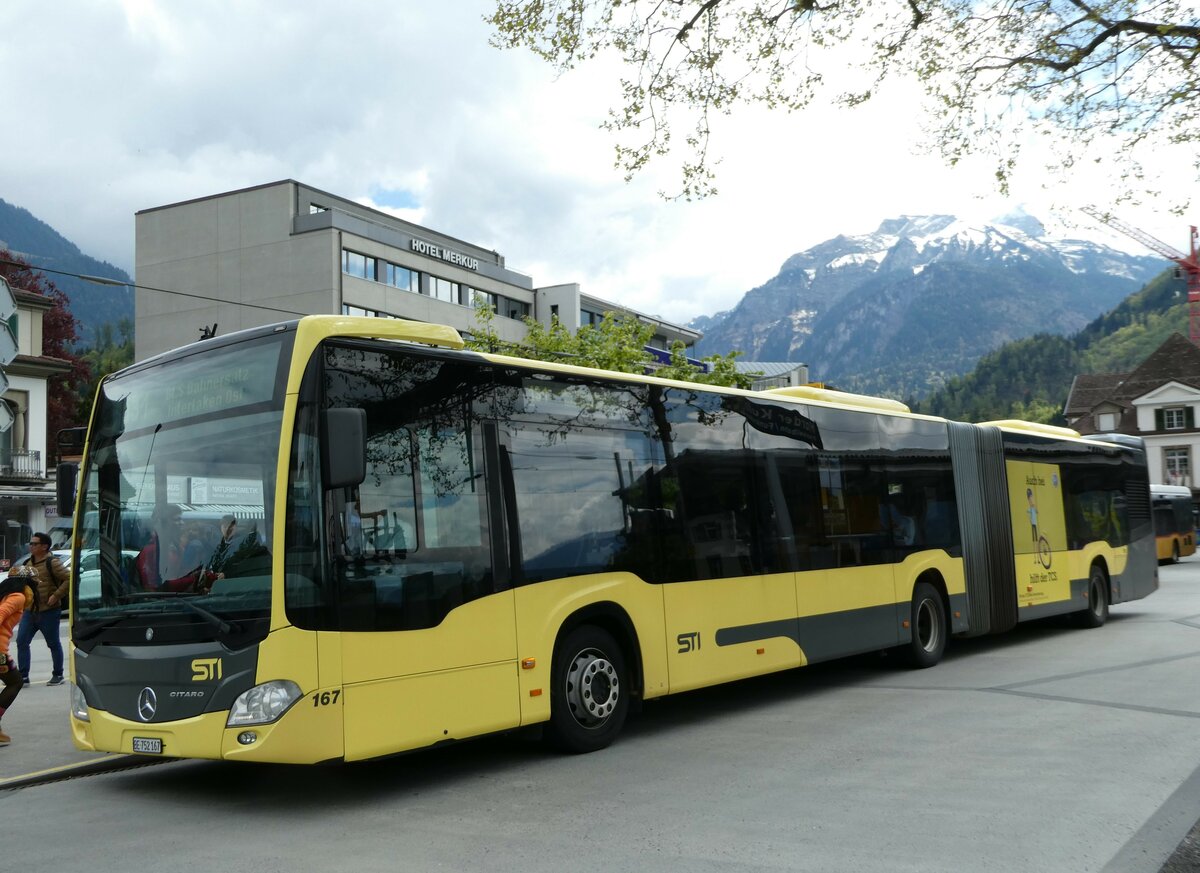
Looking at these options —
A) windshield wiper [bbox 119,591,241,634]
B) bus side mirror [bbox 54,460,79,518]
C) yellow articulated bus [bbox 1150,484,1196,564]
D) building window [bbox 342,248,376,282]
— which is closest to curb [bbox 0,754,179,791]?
windshield wiper [bbox 119,591,241,634]

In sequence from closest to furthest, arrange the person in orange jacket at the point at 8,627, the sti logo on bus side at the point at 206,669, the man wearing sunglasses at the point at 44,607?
1. the sti logo on bus side at the point at 206,669
2. the person in orange jacket at the point at 8,627
3. the man wearing sunglasses at the point at 44,607

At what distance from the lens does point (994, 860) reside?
18.6 ft

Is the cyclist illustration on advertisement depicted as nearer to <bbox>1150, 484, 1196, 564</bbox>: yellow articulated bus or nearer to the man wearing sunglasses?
the man wearing sunglasses

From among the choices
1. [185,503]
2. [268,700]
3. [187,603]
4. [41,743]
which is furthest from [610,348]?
[268,700]

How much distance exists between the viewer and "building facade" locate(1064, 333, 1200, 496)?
78688 millimetres

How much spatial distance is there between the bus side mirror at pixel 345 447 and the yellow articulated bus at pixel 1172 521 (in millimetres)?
43188

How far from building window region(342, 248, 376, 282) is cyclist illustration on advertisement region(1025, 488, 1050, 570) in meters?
48.4

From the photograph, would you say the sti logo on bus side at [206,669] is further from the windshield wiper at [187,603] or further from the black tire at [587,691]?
the black tire at [587,691]

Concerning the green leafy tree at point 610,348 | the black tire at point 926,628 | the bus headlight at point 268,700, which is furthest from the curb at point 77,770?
the green leafy tree at point 610,348

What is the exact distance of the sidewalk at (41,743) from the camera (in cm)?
863

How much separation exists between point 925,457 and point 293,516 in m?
9.45

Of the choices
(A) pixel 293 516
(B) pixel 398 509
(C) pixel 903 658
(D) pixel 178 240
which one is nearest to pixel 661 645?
(B) pixel 398 509

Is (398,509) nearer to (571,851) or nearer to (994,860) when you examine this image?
(571,851)

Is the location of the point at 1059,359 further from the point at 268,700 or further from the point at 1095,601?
the point at 268,700
